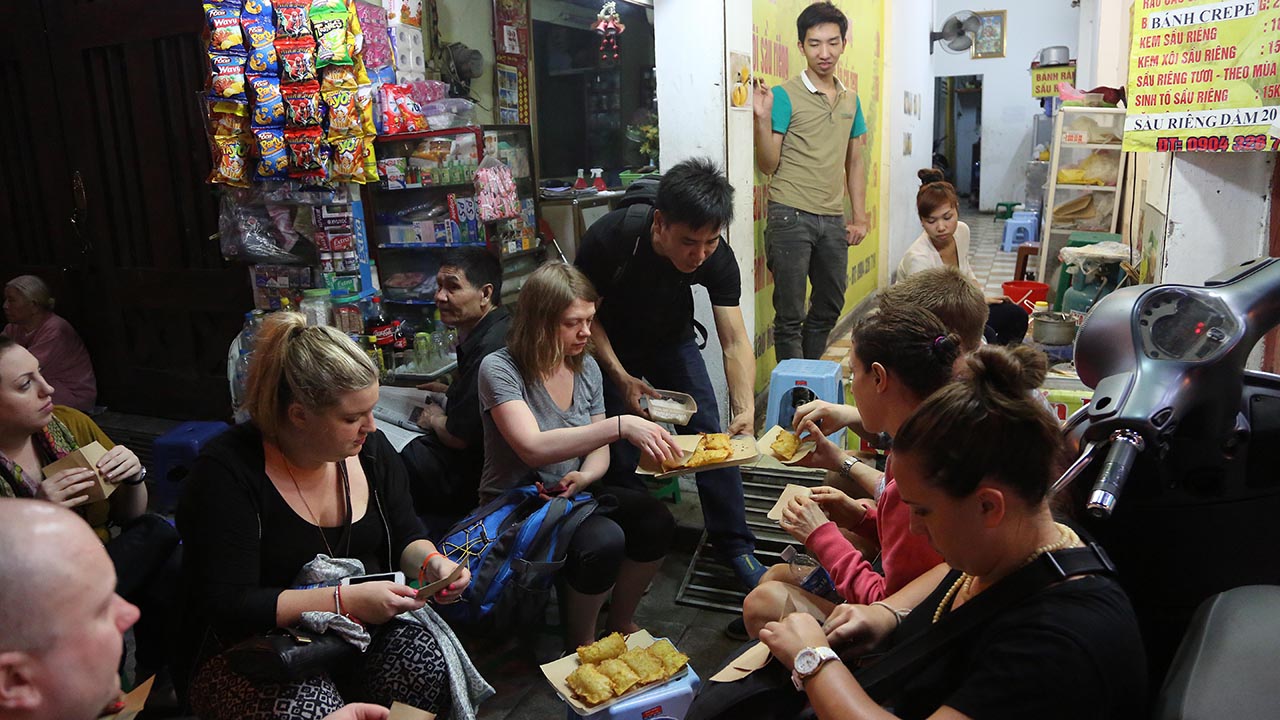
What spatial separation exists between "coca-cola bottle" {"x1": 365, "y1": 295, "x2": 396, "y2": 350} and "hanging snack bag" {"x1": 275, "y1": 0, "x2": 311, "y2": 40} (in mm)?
1325

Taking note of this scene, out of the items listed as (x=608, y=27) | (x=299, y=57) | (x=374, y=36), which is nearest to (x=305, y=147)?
(x=299, y=57)

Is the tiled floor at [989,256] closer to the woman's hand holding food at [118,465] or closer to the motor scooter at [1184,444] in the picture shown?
the motor scooter at [1184,444]

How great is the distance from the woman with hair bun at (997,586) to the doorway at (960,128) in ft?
61.3

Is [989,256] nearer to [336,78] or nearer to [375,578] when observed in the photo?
[336,78]

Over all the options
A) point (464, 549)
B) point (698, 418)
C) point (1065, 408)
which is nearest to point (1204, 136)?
point (1065, 408)

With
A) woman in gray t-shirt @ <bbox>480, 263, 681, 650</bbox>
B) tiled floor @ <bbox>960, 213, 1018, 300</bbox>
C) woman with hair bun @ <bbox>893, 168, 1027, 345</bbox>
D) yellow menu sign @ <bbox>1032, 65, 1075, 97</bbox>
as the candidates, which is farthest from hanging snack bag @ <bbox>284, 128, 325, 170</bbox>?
yellow menu sign @ <bbox>1032, 65, 1075, 97</bbox>

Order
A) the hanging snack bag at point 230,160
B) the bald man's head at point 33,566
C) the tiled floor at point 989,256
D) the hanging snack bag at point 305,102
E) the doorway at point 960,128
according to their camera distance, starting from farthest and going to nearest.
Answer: the doorway at point 960,128, the tiled floor at point 989,256, the hanging snack bag at point 230,160, the hanging snack bag at point 305,102, the bald man's head at point 33,566

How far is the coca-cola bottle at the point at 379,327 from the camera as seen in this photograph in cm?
470

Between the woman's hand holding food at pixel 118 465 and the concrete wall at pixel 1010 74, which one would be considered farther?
the concrete wall at pixel 1010 74

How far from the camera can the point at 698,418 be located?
3.83 meters

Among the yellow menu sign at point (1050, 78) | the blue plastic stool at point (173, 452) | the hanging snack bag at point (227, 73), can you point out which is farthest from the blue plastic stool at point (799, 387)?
the yellow menu sign at point (1050, 78)

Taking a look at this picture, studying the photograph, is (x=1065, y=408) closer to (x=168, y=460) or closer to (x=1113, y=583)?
(x=1113, y=583)

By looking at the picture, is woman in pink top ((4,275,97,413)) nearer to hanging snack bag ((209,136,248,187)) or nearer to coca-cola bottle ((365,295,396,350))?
hanging snack bag ((209,136,248,187))

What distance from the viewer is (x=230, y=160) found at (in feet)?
14.7
